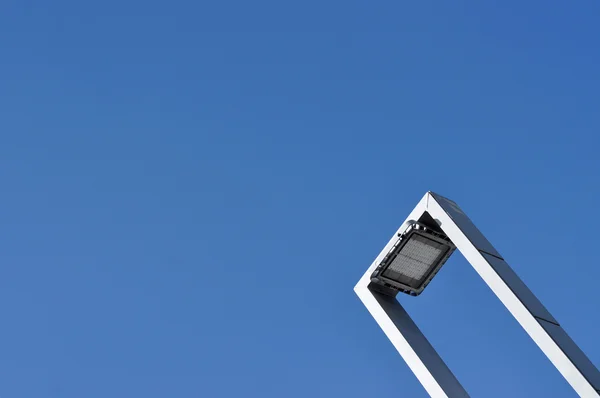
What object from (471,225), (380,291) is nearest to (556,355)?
(471,225)

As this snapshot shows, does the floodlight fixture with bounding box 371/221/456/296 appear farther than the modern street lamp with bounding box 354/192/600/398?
Yes

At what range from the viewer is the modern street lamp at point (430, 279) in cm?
1070

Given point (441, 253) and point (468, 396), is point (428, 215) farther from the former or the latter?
point (468, 396)

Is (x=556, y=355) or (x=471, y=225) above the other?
(x=471, y=225)

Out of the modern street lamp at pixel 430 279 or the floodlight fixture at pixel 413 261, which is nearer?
the modern street lamp at pixel 430 279

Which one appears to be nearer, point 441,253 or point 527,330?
point 527,330

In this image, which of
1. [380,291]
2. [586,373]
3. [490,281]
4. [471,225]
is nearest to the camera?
[586,373]

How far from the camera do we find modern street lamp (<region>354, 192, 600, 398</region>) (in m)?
10.7

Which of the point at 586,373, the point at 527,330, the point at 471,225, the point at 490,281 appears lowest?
the point at 586,373

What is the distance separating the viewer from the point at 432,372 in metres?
11.8

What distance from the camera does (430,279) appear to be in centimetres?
1295

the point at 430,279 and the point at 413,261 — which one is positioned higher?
the point at 413,261

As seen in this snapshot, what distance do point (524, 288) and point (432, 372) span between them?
59.0 inches

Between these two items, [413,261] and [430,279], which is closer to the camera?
[413,261]
